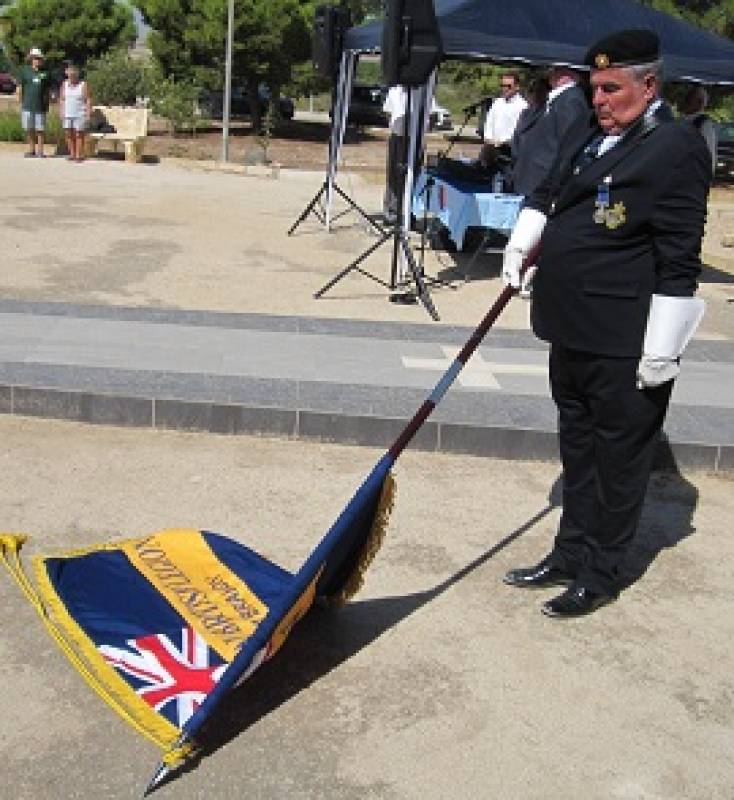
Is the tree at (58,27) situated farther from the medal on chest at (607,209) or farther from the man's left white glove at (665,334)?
the man's left white glove at (665,334)

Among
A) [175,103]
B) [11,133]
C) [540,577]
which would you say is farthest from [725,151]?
[540,577]

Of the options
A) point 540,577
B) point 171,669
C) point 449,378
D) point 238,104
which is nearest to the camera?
point 171,669

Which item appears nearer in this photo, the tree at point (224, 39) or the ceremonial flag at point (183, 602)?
the ceremonial flag at point (183, 602)

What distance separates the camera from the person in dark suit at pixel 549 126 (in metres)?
8.48

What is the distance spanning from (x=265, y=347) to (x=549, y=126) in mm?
3509

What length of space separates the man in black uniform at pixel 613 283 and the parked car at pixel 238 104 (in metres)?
24.8

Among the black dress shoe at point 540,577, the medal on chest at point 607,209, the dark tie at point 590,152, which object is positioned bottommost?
the black dress shoe at point 540,577

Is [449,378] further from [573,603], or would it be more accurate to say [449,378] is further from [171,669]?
[171,669]

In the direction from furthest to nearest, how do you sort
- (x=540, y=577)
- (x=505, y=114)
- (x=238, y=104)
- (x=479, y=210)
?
(x=238, y=104) → (x=505, y=114) → (x=479, y=210) → (x=540, y=577)

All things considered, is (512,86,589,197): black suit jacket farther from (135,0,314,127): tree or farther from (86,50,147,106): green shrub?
(86,50,147,106): green shrub

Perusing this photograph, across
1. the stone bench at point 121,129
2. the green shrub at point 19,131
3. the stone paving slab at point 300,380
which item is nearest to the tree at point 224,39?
the stone bench at point 121,129

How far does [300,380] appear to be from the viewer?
5.73 meters

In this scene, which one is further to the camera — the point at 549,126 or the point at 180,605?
the point at 549,126

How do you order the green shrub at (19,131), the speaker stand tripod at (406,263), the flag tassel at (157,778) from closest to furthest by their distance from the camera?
the flag tassel at (157,778), the speaker stand tripod at (406,263), the green shrub at (19,131)
